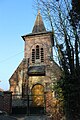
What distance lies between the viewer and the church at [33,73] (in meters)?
25.9

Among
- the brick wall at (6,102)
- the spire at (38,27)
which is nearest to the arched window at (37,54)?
the spire at (38,27)

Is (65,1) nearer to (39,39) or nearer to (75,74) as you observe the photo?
(75,74)

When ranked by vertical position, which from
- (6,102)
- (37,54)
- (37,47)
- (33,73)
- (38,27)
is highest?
(38,27)

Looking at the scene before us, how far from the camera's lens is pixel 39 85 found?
2733 centimetres

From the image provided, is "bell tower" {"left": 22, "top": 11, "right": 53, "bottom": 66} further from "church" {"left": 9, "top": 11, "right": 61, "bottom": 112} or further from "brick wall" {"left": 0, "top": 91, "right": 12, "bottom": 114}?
"brick wall" {"left": 0, "top": 91, "right": 12, "bottom": 114}

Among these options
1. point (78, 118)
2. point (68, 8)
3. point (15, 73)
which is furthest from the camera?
point (15, 73)

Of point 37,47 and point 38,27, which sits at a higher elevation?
point 38,27

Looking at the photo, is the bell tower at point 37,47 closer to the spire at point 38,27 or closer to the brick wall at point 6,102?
the spire at point 38,27

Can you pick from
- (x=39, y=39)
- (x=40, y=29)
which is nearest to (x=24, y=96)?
(x=39, y=39)

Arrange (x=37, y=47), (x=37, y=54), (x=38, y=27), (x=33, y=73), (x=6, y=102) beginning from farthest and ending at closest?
(x=38, y=27) → (x=37, y=47) → (x=37, y=54) → (x=33, y=73) → (x=6, y=102)

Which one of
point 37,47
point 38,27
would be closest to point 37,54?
point 37,47

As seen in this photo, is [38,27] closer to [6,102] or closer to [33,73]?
[33,73]

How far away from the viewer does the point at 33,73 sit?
27.3m

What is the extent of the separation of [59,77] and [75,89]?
86.0 inches
